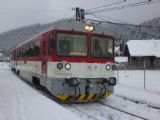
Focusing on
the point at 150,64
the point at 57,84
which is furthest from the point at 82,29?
the point at 150,64

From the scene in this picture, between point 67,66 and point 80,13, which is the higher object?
point 80,13

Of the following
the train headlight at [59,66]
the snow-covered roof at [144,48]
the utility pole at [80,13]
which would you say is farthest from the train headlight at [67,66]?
the snow-covered roof at [144,48]

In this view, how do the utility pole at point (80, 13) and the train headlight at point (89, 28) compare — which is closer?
the train headlight at point (89, 28)

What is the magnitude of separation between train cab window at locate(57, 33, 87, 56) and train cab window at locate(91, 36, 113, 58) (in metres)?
0.39

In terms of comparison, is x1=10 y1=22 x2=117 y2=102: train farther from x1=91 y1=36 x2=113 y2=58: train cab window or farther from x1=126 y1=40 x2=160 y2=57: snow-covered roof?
x1=126 y1=40 x2=160 y2=57: snow-covered roof

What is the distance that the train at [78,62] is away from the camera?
12.0m

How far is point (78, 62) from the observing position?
40.2 feet

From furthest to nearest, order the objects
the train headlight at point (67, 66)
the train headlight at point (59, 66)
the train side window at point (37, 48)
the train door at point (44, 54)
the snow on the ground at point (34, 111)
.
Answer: the train side window at point (37, 48), the train door at point (44, 54), the train headlight at point (67, 66), the train headlight at point (59, 66), the snow on the ground at point (34, 111)

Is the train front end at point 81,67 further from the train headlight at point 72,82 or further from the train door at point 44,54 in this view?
the train door at point 44,54

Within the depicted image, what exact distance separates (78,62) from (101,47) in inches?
52.3

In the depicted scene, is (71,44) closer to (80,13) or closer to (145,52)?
(80,13)

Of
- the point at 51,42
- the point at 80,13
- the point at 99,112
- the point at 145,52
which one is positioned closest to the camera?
the point at 99,112

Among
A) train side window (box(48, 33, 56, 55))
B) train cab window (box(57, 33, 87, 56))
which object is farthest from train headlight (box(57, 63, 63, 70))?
train side window (box(48, 33, 56, 55))

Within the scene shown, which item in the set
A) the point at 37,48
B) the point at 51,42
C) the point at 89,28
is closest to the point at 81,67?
the point at 51,42
